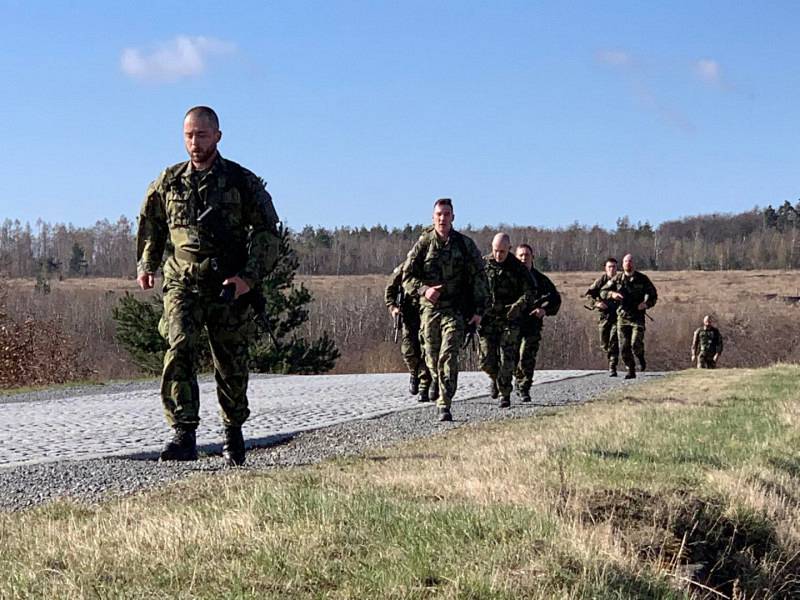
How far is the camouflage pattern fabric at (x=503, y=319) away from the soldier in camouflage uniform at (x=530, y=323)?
1.79 ft

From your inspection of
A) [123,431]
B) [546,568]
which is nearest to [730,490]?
[546,568]

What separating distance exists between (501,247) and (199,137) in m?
8.00

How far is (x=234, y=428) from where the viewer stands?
8.73 meters

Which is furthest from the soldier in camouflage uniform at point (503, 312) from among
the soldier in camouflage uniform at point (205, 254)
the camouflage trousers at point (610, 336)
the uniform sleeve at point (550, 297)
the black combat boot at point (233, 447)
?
the camouflage trousers at point (610, 336)

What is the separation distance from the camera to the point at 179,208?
27.3 feet

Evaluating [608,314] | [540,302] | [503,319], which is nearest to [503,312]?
[503,319]

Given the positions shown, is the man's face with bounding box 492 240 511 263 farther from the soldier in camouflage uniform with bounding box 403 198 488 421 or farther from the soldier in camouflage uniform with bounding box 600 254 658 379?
the soldier in camouflage uniform with bounding box 600 254 658 379

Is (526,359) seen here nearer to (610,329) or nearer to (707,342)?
(610,329)

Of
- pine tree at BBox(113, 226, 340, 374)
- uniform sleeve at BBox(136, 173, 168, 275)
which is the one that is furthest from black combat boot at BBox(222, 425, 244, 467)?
pine tree at BBox(113, 226, 340, 374)

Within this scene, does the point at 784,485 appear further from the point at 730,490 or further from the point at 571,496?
the point at 571,496

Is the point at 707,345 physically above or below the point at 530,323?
below

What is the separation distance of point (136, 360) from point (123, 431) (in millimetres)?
28476

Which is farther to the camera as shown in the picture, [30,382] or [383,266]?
[383,266]

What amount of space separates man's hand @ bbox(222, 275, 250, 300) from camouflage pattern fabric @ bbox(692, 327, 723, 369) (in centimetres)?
2745
